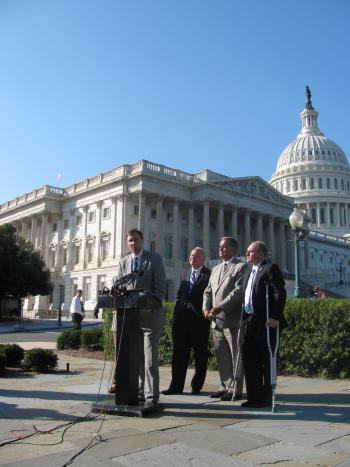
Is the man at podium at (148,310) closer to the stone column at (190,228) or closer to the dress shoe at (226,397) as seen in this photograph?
the dress shoe at (226,397)

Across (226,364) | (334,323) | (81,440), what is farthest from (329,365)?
(81,440)

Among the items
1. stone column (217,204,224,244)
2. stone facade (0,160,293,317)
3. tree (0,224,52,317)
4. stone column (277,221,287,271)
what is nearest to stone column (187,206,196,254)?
stone facade (0,160,293,317)

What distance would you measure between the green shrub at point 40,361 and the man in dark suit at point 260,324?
539 cm

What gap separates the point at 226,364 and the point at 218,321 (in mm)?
705

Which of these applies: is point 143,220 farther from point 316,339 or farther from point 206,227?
point 316,339

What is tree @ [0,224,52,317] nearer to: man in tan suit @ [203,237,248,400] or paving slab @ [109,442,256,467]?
man in tan suit @ [203,237,248,400]

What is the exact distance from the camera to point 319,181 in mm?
122062

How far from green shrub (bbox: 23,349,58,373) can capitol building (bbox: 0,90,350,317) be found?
46172 mm

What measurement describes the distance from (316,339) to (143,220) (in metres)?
52.2

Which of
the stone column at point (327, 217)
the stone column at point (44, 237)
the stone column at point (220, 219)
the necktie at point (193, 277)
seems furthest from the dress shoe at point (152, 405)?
the stone column at point (327, 217)

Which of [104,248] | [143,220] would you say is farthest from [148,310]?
[104,248]

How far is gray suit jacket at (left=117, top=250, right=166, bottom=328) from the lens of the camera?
7.11 m

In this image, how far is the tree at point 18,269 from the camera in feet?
155

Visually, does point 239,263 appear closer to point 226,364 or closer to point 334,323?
point 226,364
